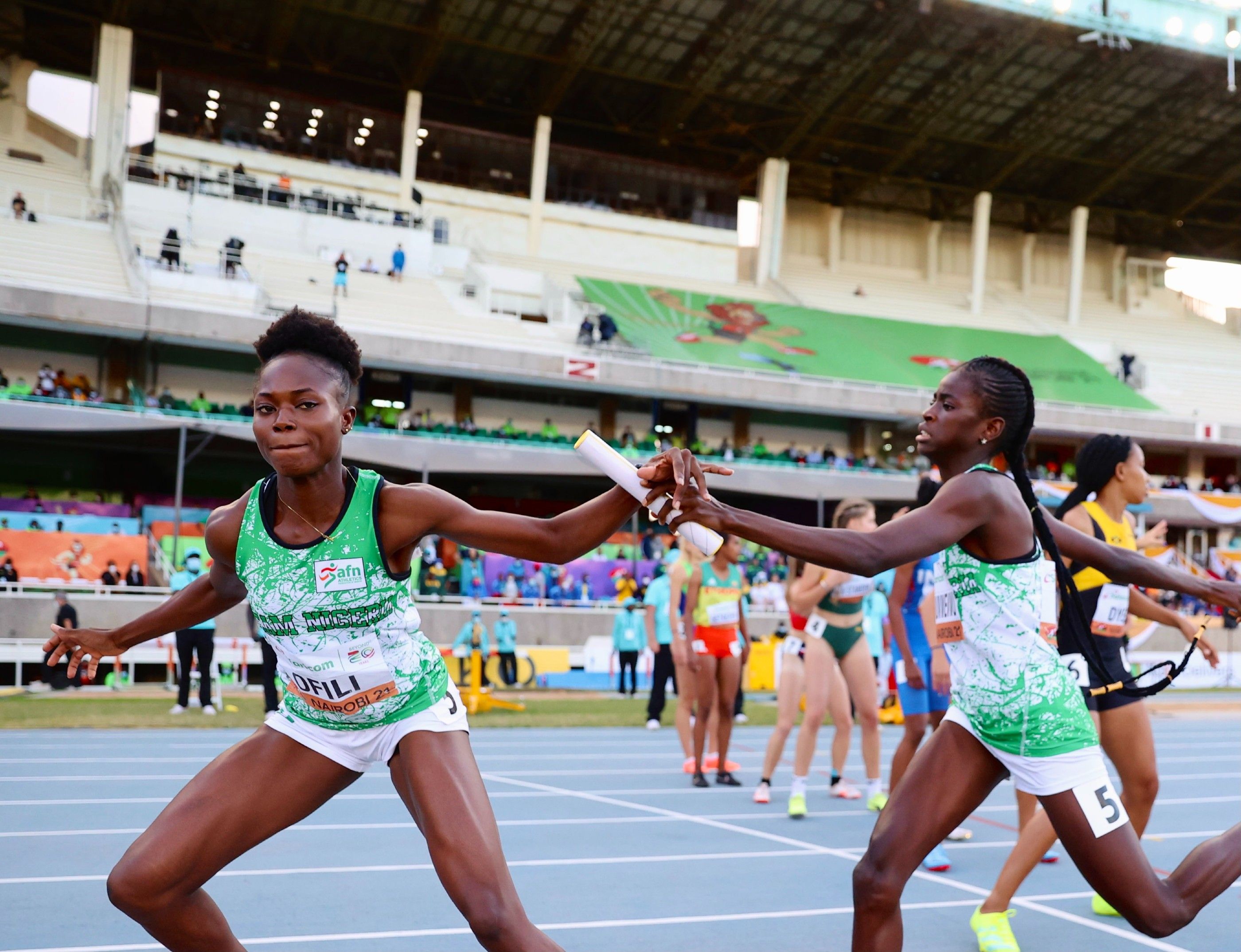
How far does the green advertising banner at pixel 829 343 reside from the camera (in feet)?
131

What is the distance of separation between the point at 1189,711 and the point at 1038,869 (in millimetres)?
14902

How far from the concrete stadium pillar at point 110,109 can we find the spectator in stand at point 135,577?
19.7 meters

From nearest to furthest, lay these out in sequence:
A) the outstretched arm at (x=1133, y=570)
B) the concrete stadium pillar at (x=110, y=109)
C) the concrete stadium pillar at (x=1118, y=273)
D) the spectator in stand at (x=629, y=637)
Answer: the outstretched arm at (x=1133, y=570), the spectator in stand at (x=629, y=637), the concrete stadium pillar at (x=110, y=109), the concrete stadium pillar at (x=1118, y=273)

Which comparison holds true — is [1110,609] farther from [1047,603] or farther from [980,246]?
[980,246]

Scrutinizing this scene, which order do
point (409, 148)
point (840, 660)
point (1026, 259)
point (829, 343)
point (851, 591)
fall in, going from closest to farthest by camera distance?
point (851, 591), point (840, 660), point (409, 148), point (829, 343), point (1026, 259)

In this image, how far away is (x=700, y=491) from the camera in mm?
3465

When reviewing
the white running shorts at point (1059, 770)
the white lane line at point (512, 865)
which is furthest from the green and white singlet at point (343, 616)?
the white lane line at point (512, 865)

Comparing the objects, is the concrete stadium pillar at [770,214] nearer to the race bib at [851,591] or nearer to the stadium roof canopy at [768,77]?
the stadium roof canopy at [768,77]

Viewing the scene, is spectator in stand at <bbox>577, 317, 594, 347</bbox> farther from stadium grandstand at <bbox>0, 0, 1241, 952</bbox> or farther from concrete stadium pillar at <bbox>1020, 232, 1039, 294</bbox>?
concrete stadium pillar at <bbox>1020, 232, 1039, 294</bbox>

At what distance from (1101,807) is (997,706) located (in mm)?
A: 435

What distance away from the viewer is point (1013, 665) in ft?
13.0

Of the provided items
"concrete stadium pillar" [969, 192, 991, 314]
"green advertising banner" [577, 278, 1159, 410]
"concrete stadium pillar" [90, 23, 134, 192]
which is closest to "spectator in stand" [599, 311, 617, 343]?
"green advertising banner" [577, 278, 1159, 410]

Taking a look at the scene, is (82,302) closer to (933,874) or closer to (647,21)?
(647,21)

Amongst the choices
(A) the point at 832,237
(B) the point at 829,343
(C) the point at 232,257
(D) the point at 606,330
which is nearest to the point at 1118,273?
(A) the point at 832,237
